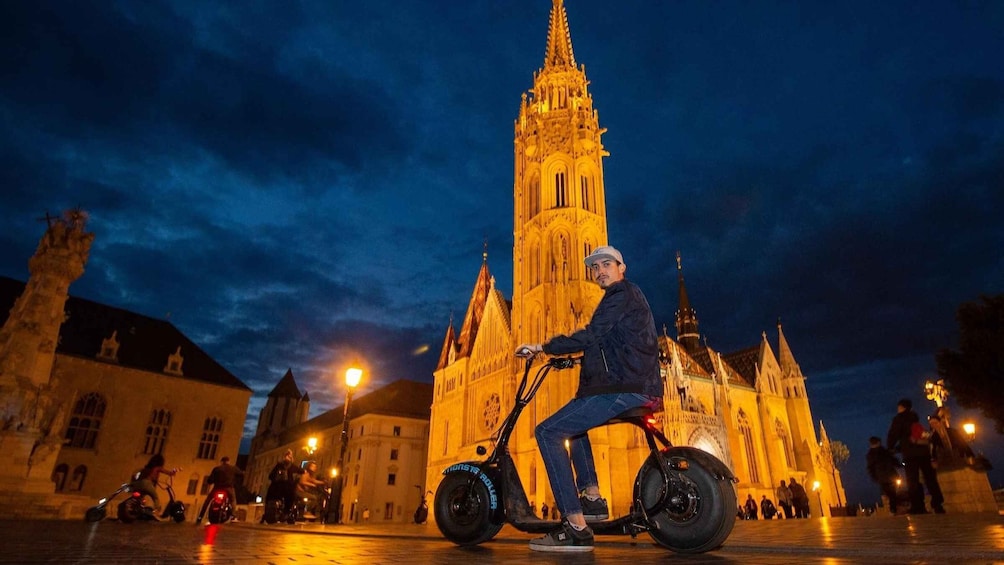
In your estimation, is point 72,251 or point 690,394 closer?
point 72,251

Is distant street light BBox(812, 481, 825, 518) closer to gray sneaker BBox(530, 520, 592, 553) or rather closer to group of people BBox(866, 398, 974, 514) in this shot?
group of people BBox(866, 398, 974, 514)

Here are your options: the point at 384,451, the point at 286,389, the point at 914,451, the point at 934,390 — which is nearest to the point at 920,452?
the point at 914,451

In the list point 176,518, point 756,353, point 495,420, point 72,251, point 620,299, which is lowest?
point 176,518

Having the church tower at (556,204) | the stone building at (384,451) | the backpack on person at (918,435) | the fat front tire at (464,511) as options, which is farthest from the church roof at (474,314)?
the fat front tire at (464,511)

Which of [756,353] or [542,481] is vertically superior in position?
[756,353]

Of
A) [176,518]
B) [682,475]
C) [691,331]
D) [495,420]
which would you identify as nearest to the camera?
[682,475]

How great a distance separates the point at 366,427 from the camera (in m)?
48.4

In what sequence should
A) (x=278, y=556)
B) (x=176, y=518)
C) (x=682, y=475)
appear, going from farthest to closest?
1. (x=176, y=518)
2. (x=682, y=475)
3. (x=278, y=556)

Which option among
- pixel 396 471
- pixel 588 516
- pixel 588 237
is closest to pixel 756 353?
pixel 588 237

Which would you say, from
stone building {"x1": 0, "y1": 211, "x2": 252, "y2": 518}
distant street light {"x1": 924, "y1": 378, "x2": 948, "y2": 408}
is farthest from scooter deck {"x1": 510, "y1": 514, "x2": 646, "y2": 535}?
stone building {"x1": 0, "y1": 211, "x2": 252, "y2": 518}

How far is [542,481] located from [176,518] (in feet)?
74.8

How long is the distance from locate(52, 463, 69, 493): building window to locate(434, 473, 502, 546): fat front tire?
122 feet

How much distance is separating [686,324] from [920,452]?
48.0m

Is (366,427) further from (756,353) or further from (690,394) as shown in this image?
(756,353)
